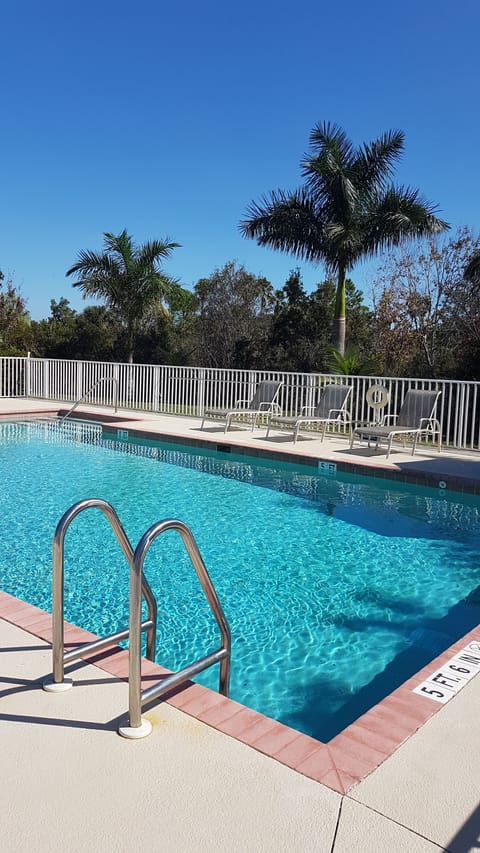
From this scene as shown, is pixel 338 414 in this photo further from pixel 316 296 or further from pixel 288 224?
pixel 316 296

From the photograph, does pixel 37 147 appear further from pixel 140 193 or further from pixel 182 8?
pixel 182 8

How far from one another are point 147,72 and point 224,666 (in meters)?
19.1

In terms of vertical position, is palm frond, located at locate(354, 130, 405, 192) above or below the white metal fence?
above

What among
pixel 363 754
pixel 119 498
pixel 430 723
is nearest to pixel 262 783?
pixel 363 754

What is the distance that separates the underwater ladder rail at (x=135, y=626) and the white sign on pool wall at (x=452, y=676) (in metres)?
0.86

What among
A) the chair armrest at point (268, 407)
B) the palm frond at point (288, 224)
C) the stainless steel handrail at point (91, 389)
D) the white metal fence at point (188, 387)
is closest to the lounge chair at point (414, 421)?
the white metal fence at point (188, 387)

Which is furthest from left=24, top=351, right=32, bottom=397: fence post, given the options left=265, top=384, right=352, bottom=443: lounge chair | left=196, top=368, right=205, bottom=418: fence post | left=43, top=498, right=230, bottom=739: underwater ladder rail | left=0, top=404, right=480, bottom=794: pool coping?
left=43, top=498, right=230, bottom=739: underwater ladder rail

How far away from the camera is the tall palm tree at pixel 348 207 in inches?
763

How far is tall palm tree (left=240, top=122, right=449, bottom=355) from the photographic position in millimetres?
19391

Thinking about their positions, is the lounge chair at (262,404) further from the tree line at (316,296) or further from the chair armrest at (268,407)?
the tree line at (316,296)

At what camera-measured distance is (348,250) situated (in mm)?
19531

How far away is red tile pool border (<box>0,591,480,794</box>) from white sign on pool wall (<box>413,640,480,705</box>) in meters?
0.03

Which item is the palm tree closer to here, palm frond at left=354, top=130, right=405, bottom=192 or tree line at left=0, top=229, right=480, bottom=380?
tree line at left=0, top=229, right=480, bottom=380

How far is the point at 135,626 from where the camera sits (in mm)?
2328
